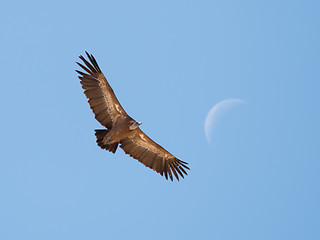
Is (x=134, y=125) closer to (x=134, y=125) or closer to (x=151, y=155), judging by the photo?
(x=134, y=125)

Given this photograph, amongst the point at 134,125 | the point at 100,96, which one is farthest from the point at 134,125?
the point at 100,96

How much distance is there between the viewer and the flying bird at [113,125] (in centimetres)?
1700

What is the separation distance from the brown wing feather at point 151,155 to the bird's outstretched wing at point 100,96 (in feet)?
4.29

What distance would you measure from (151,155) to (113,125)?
2403mm

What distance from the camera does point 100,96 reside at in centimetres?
1730

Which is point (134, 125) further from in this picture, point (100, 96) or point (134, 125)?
point (100, 96)

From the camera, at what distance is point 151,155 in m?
19.1

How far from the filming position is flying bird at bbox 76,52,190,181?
17.0 m

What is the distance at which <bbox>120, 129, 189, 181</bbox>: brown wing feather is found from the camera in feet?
61.2

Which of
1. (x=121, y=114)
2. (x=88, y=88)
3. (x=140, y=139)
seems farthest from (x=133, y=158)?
(x=88, y=88)

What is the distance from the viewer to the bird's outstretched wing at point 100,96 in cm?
1692

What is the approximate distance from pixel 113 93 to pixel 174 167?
4.30 m

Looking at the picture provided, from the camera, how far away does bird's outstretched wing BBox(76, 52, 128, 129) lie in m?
16.9

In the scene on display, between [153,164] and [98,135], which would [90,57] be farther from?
[153,164]
